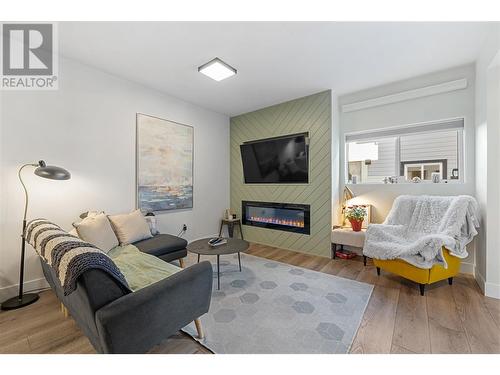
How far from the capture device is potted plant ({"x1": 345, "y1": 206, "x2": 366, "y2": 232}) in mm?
3102

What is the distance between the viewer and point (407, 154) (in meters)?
3.13

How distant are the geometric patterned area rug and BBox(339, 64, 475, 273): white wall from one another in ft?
4.86

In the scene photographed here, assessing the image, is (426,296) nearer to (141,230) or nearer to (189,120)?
(141,230)

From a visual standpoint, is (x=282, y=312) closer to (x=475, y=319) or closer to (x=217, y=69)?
(x=475, y=319)

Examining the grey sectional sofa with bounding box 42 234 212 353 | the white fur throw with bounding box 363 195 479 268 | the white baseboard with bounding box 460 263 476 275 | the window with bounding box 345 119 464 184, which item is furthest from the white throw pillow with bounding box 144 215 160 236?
the white baseboard with bounding box 460 263 476 275

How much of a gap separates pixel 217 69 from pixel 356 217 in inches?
110

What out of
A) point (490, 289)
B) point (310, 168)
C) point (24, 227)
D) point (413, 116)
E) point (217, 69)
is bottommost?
point (490, 289)

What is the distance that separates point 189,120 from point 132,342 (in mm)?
3301

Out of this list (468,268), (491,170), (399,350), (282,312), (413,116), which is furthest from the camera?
(413,116)

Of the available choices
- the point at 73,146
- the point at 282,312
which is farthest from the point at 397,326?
the point at 73,146

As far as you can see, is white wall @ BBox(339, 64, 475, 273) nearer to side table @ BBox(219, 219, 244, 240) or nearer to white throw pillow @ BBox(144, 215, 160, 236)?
side table @ BBox(219, 219, 244, 240)

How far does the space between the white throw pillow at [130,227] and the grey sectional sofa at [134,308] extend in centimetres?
134

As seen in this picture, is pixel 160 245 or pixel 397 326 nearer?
pixel 397 326

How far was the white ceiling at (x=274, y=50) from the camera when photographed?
6.39ft
